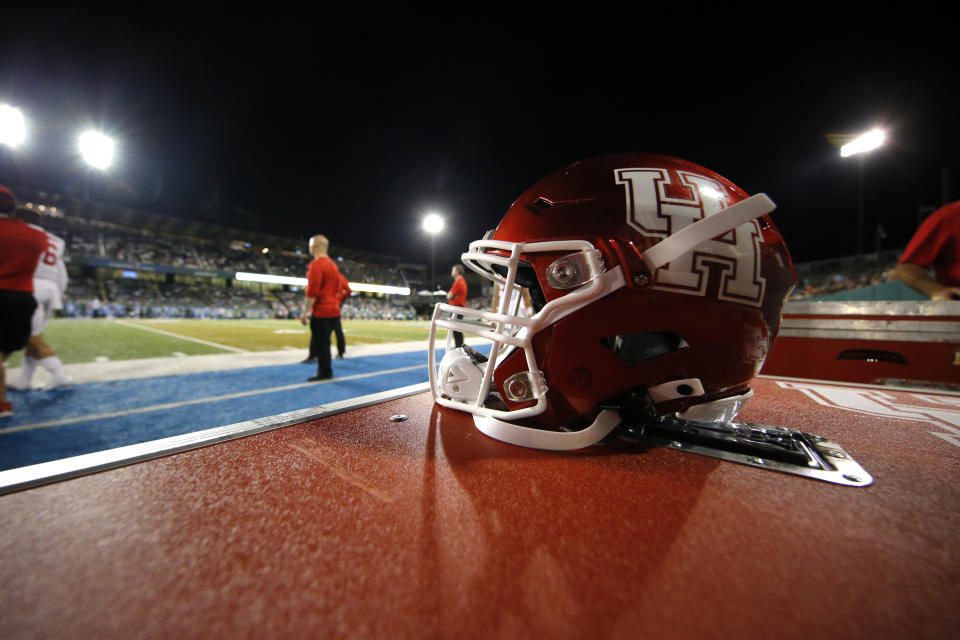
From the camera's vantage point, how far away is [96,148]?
15.8 m

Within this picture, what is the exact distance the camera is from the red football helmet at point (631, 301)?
0.98m

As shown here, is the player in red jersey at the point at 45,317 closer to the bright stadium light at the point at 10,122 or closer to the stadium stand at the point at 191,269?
the bright stadium light at the point at 10,122

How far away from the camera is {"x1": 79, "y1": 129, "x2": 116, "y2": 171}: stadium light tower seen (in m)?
14.9

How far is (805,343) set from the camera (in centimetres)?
251

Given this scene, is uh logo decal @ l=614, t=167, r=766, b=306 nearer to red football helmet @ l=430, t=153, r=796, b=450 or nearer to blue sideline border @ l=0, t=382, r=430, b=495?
red football helmet @ l=430, t=153, r=796, b=450

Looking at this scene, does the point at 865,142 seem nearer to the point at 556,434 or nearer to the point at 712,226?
the point at 712,226

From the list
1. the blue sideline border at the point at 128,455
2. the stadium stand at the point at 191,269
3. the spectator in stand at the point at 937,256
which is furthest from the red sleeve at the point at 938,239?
the stadium stand at the point at 191,269

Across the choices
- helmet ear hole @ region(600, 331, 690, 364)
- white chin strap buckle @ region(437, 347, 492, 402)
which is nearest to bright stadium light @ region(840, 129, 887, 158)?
helmet ear hole @ region(600, 331, 690, 364)

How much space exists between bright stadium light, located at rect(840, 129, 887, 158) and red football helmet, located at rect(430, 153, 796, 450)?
24.9 feet

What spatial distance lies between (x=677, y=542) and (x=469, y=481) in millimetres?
419

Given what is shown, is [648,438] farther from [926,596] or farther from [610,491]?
[926,596]

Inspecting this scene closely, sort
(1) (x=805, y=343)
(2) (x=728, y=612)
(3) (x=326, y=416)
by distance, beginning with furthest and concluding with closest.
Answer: (1) (x=805, y=343), (3) (x=326, y=416), (2) (x=728, y=612)

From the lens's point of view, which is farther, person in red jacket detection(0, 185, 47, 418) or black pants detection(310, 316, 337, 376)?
black pants detection(310, 316, 337, 376)

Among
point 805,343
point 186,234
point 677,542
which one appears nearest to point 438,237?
point 186,234
